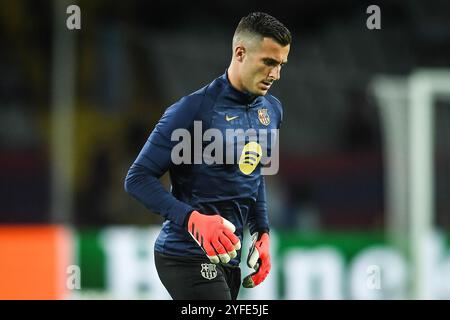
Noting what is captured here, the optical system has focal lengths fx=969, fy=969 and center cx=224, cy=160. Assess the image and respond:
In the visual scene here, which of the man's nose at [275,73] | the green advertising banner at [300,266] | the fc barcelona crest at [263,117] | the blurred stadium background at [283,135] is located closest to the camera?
the man's nose at [275,73]

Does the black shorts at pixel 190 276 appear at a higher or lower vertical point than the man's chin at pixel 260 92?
lower

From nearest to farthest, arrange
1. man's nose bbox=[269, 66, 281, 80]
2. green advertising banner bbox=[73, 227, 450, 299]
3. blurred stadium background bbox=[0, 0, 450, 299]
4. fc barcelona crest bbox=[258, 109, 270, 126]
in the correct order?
man's nose bbox=[269, 66, 281, 80] < fc barcelona crest bbox=[258, 109, 270, 126] < green advertising banner bbox=[73, 227, 450, 299] < blurred stadium background bbox=[0, 0, 450, 299]

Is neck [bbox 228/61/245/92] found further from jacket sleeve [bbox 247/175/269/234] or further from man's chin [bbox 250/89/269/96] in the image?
jacket sleeve [bbox 247/175/269/234]

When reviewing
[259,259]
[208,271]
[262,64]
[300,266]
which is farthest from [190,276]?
[300,266]

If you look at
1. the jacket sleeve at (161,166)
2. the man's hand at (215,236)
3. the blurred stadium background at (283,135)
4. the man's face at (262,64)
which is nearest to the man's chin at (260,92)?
the man's face at (262,64)

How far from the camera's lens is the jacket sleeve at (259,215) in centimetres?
187

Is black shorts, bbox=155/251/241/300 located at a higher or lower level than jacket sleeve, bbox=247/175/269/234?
lower

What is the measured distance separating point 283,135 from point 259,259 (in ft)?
30.2

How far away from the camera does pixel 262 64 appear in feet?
5.69

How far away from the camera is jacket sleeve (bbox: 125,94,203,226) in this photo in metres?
1.76

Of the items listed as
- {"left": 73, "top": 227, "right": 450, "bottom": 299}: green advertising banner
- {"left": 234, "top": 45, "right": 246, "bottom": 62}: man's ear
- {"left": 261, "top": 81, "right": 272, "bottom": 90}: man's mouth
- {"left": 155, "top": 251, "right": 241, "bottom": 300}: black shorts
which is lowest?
{"left": 73, "top": 227, "right": 450, "bottom": 299}: green advertising banner

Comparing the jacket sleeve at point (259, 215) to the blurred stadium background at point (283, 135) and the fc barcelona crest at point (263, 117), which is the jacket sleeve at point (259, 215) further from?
the blurred stadium background at point (283, 135)

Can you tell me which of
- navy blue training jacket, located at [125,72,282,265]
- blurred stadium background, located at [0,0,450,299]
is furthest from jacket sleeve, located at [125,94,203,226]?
blurred stadium background, located at [0,0,450,299]
